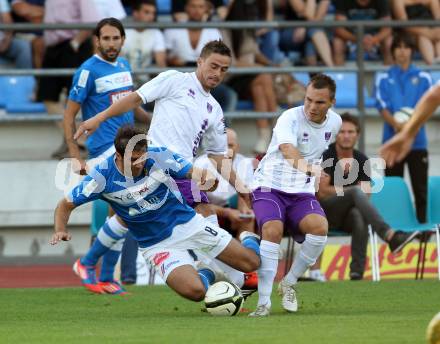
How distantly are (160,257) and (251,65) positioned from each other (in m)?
6.69

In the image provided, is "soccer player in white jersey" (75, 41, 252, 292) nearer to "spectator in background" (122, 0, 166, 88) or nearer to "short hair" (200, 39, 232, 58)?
"short hair" (200, 39, 232, 58)

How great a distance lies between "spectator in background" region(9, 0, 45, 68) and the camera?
50.8ft

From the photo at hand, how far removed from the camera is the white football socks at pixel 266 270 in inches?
351

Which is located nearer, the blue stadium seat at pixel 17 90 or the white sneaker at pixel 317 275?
the white sneaker at pixel 317 275

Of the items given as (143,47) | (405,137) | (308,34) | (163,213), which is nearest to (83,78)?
(163,213)

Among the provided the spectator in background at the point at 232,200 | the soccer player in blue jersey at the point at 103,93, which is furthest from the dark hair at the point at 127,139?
the spectator in background at the point at 232,200

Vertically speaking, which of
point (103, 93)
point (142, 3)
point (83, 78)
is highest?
point (142, 3)

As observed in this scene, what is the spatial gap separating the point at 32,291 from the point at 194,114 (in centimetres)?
288

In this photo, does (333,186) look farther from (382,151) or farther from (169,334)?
(382,151)

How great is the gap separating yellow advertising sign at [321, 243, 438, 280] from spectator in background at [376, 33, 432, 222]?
123 centimetres

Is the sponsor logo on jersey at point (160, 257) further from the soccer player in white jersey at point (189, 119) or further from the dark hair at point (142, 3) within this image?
the dark hair at point (142, 3)

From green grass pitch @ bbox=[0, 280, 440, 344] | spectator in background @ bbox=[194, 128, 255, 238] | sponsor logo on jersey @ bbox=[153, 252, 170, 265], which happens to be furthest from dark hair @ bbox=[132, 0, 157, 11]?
sponsor logo on jersey @ bbox=[153, 252, 170, 265]

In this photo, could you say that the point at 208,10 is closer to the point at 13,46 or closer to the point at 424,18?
the point at 13,46

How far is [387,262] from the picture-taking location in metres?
13.5
